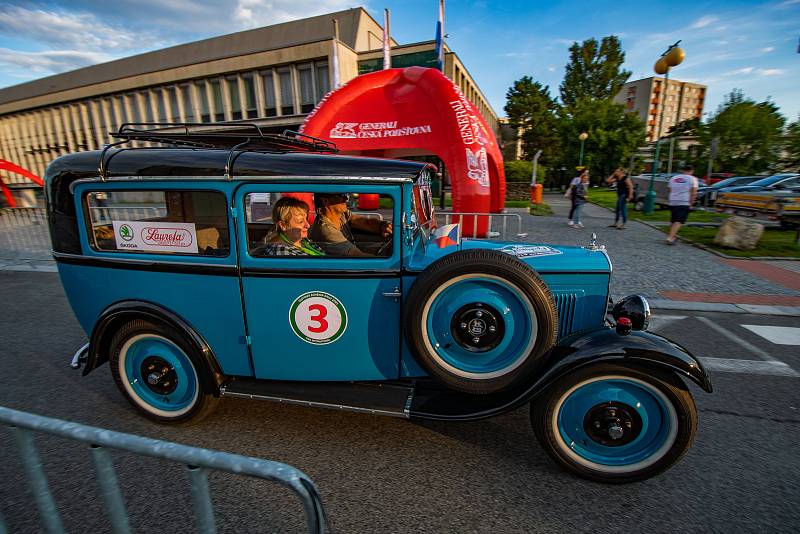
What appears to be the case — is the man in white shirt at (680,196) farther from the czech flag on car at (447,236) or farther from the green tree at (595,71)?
the green tree at (595,71)

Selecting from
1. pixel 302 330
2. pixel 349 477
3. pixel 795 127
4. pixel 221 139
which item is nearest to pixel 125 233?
pixel 221 139

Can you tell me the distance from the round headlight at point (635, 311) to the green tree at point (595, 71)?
4414 centimetres

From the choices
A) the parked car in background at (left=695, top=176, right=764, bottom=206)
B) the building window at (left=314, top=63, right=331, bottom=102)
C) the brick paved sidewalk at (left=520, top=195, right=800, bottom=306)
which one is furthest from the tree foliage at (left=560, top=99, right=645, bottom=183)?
the brick paved sidewalk at (left=520, top=195, right=800, bottom=306)

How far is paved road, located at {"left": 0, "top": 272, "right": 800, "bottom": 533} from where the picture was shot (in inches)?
80.8

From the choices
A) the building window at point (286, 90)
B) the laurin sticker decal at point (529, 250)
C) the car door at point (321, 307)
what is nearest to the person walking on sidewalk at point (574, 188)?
the laurin sticker decal at point (529, 250)

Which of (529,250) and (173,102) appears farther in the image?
(173,102)

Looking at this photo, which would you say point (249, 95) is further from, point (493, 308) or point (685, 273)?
point (493, 308)

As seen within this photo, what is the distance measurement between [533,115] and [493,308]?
39845mm

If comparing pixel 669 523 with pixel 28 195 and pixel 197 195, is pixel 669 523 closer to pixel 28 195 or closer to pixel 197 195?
pixel 197 195

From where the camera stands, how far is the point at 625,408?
229cm

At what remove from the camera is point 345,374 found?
2.74 metres

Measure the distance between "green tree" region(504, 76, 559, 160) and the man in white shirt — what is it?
29.4m

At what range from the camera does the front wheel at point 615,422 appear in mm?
2215

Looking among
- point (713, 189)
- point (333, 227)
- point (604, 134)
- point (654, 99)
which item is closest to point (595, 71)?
point (604, 134)
